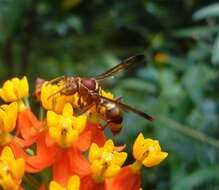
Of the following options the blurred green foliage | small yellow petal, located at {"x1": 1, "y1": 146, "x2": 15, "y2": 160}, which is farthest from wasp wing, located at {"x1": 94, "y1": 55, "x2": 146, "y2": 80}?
the blurred green foliage

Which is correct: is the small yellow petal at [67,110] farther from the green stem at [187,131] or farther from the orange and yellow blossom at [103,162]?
the green stem at [187,131]

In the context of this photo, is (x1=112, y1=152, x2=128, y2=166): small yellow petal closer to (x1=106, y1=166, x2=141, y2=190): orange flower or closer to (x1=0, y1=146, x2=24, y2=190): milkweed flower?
(x1=106, y1=166, x2=141, y2=190): orange flower

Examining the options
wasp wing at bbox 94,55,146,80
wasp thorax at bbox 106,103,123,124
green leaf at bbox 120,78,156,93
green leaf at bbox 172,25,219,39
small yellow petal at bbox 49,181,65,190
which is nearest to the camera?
small yellow petal at bbox 49,181,65,190

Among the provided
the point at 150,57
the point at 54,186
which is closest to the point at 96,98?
the point at 54,186

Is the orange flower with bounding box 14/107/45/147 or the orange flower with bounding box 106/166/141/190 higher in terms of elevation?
the orange flower with bounding box 14/107/45/147

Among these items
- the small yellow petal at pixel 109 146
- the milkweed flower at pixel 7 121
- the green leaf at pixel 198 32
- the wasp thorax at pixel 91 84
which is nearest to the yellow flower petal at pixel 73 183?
the small yellow petal at pixel 109 146

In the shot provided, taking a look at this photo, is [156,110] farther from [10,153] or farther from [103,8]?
[10,153]

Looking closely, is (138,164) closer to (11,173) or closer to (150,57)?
(11,173)
